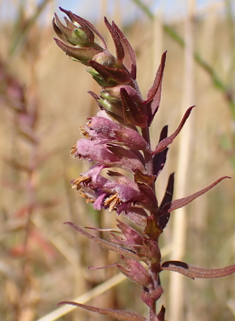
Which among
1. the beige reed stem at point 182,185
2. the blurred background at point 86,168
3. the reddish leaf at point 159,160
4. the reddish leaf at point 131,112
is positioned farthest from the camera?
the blurred background at point 86,168

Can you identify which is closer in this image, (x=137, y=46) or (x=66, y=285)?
(x=137, y=46)

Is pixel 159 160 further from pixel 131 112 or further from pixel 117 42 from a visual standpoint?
pixel 117 42

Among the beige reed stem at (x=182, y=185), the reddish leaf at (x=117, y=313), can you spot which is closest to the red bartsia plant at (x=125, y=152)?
the reddish leaf at (x=117, y=313)

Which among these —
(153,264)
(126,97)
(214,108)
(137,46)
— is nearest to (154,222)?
(153,264)

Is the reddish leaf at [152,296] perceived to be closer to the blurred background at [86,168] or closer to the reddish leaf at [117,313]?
the reddish leaf at [117,313]

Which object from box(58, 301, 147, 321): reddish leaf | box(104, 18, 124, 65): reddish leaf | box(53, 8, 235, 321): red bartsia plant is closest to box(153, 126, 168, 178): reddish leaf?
box(53, 8, 235, 321): red bartsia plant

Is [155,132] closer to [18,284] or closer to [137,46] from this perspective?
[137,46]

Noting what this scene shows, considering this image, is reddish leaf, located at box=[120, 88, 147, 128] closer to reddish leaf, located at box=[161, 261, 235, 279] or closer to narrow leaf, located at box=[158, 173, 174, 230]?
narrow leaf, located at box=[158, 173, 174, 230]

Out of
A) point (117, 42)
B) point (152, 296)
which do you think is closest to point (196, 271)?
point (152, 296)
